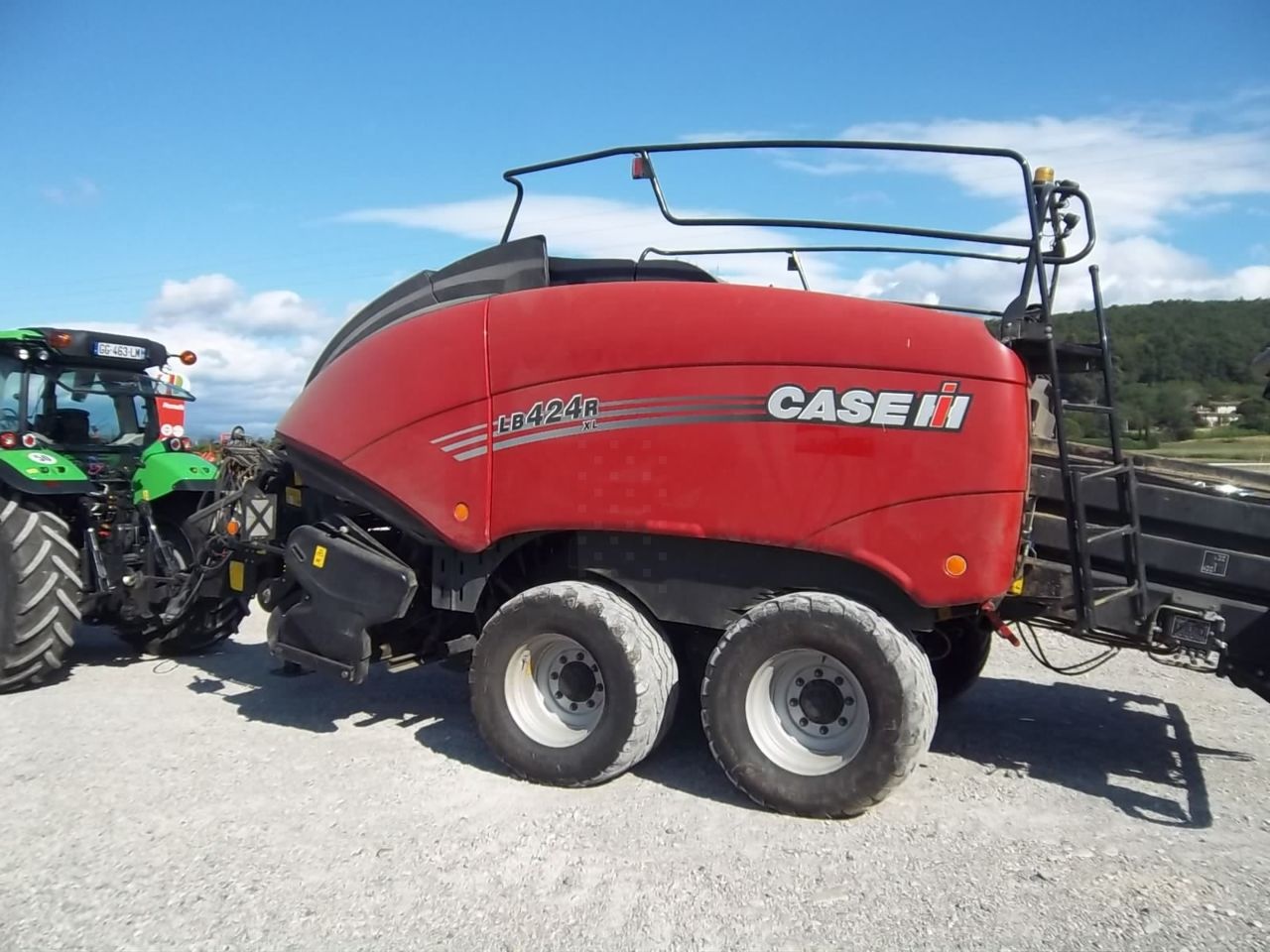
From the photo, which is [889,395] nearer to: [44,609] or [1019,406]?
[1019,406]

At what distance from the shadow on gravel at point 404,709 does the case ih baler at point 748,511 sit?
0.35m

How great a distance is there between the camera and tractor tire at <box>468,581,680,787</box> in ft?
15.0

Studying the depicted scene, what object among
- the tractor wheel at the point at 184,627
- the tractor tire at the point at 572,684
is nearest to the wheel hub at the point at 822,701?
the tractor tire at the point at 572,684

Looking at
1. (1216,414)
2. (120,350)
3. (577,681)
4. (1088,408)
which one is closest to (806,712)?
(577,681)

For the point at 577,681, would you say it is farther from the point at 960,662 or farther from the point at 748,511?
the point at 960,662

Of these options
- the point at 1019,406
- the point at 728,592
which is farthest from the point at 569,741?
the point at 1019,406

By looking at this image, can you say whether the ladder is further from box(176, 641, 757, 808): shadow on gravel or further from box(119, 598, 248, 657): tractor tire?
box(119, 598, 248, 657): tractor tire

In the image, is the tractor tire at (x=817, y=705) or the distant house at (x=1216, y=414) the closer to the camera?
the tractor tire at (x=817, y=705)

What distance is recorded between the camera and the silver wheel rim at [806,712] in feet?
14.3

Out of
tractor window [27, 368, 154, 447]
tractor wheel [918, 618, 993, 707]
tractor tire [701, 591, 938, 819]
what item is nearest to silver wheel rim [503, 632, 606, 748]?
tractor tire [701, 591, 938, 819]

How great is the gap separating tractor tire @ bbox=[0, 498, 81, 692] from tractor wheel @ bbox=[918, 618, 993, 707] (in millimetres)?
5342

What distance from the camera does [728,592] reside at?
4.60m

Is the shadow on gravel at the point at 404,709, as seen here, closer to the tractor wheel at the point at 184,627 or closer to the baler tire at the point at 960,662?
the tractor wheel at the point at 184,627

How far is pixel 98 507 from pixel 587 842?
4.85 metres
